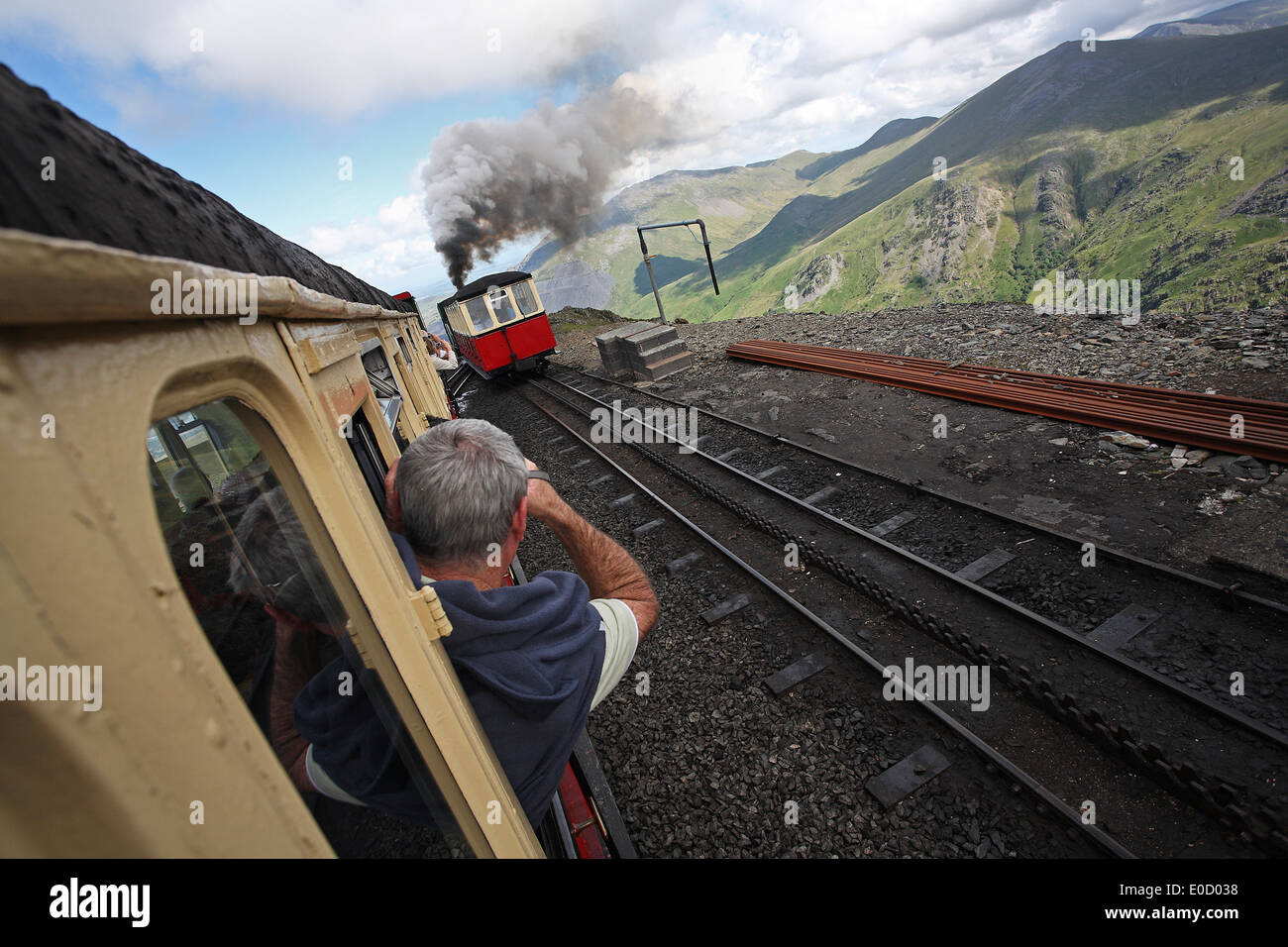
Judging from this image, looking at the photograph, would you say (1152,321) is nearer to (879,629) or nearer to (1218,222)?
(879,629)

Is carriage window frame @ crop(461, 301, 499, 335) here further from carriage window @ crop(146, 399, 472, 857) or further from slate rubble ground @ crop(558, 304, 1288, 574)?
carriage window @ crop(146, 399, 472, 857)

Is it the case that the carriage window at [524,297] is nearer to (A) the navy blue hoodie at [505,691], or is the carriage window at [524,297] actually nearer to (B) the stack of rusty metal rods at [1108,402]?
(B) the stack of rusty metal rods at [1108,402]

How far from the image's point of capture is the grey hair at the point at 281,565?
1.50m

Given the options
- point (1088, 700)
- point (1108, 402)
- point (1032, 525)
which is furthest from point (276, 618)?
point (1108, 402)

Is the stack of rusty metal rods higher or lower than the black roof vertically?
lower

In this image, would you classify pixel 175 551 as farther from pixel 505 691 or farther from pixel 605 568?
pixel 605 568

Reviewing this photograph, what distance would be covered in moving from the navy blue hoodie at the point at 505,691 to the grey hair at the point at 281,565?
7.7 inches

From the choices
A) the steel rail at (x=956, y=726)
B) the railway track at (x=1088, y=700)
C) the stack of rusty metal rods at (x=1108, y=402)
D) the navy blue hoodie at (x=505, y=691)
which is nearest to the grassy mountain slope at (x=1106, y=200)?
the stack of rusty metal rods at (x=1108, y=402)

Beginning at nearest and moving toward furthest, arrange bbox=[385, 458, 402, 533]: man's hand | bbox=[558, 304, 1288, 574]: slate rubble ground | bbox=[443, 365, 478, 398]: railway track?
bbox=[385, 458, 402, 533]: man's hand → bbox=[558, 304, 1288, 574]: slate rubble ground → bbox=[443, 365, 478, 398]: railway track

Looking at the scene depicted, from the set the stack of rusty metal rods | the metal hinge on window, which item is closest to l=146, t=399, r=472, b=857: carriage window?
the metal hinge on window

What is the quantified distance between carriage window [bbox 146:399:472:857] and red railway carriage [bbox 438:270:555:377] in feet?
A: 61.9

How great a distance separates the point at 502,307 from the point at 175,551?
20.0 metres

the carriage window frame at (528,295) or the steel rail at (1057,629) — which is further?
the carriage window frame at (528,295)

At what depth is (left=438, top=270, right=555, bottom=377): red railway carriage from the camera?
A: 64.5ft
